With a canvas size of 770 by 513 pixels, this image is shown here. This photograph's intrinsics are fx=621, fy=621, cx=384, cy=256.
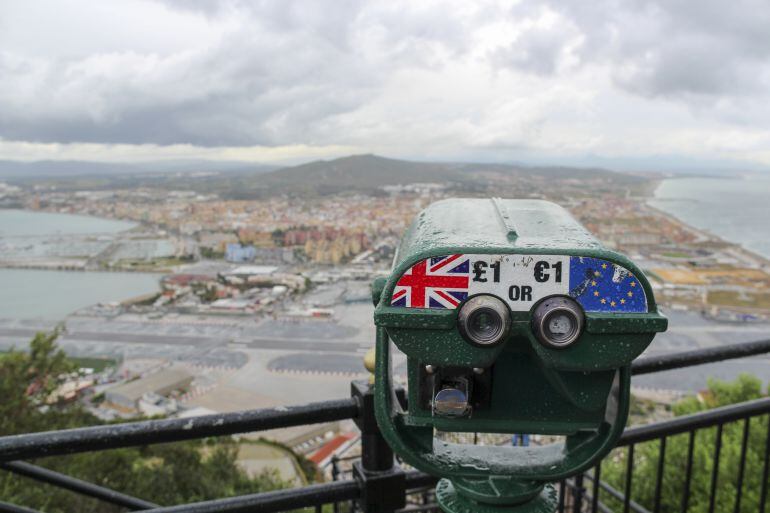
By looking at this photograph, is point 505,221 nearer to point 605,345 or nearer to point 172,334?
point 605,345

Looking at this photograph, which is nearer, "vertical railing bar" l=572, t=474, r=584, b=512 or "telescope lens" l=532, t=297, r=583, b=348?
"telescope lens" l=532, t=297, r=583, b=348

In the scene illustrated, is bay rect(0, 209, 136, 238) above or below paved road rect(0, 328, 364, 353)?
above

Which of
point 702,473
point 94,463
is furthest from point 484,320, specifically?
point 94,463

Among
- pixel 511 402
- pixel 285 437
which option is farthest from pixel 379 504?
pixel 285 437

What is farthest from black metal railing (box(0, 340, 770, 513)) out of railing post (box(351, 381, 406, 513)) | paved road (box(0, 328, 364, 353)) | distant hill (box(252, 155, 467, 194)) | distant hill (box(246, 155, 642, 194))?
distant hill (box(252, 155, 467, 194))

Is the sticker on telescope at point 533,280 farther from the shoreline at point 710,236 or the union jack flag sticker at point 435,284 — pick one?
the shoreline at point 710,236

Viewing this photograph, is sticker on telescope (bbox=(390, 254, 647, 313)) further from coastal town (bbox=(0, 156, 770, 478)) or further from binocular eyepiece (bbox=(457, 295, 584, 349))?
coastal town (bbox=(0, 156, 770, 478))

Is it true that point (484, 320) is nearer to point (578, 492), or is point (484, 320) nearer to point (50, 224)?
point (578, 492)

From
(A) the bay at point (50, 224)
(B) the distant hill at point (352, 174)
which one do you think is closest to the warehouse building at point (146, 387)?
(B) the distant hill at point (352, 174)
